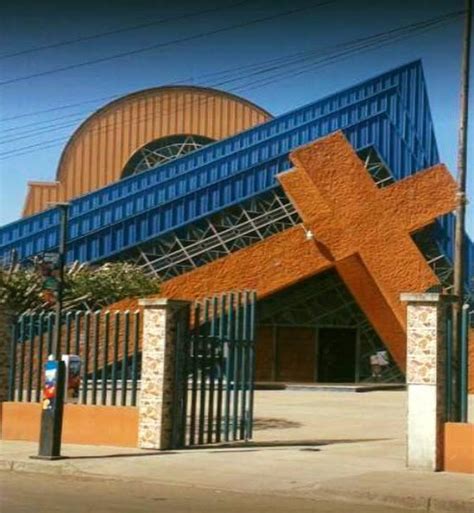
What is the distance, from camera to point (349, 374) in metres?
42.1

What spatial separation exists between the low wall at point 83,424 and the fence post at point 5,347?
0.36 metres

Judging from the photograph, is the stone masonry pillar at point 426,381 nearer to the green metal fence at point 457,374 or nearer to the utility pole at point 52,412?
the green metal fence at point 457,374

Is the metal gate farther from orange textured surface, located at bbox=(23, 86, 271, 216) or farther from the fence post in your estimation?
orange textured surface, located at bbox=(23, 86, 271, 216)

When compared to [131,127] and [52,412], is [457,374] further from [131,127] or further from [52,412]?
[131,127]

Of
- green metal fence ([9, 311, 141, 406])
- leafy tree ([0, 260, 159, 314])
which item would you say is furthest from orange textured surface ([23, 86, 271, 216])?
green metal fence ([9, 311, 141, 406])

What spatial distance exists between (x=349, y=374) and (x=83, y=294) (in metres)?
14.0

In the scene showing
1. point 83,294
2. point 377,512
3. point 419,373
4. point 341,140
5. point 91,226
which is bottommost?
point 377,512

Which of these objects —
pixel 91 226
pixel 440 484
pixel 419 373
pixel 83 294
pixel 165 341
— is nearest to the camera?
pixel 440 484

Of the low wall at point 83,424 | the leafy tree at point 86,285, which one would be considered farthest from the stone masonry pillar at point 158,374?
the leafy tree at point 86,285

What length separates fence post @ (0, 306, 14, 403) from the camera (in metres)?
17.0

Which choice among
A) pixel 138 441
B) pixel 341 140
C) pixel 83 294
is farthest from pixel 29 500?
pixel 341 140

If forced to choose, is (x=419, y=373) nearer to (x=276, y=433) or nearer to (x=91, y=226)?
(x=276, y=433)

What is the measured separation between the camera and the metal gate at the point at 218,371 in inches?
621

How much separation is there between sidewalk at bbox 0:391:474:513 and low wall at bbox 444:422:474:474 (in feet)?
0.95
